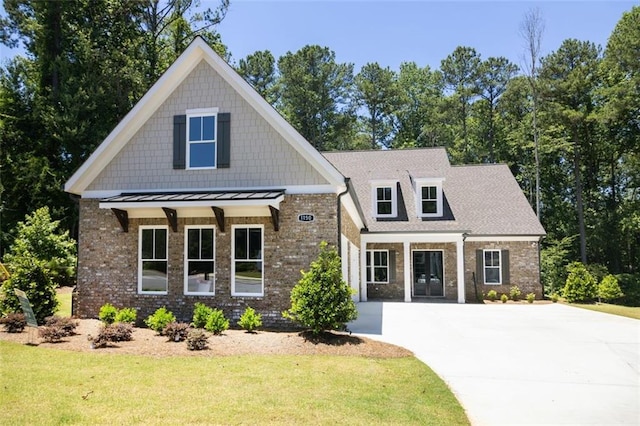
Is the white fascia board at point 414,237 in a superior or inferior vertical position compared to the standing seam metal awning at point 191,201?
inferior

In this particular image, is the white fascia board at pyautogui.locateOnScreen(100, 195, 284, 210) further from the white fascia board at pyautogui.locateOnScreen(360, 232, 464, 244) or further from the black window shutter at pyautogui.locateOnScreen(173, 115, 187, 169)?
the white fascia board at pyautogui.locateOnScreen(360, 232, 464, 244)

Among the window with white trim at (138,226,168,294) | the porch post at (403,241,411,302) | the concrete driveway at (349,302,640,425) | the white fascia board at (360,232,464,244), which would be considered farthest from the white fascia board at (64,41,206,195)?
the porch post at (403,241,411,302)

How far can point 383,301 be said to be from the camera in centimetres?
1917

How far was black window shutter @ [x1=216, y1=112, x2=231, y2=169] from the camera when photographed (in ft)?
40.1

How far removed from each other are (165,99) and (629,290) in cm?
2750

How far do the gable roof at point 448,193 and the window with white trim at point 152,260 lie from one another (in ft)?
34.2

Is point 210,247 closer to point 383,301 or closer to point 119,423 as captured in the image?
point 119,423

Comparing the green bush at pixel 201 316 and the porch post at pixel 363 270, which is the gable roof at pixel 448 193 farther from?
the green bush at pixel 201 316

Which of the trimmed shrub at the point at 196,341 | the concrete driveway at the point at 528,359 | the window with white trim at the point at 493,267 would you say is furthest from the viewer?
the window with white trim at the point at 493,267

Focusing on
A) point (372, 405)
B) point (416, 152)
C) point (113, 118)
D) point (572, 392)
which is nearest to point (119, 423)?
point (372, 405)

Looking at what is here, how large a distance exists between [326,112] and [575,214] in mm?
23606

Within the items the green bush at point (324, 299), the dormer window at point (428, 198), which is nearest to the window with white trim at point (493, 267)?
the dormer window at point (428, 198)

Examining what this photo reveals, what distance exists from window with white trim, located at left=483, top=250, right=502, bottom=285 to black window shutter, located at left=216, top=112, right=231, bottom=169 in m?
13.6

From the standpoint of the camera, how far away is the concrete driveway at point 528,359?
19.6ft
